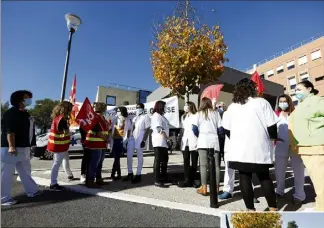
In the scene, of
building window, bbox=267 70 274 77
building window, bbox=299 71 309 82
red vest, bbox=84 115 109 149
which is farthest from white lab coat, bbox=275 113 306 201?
building window, bbox=267 70 274 77

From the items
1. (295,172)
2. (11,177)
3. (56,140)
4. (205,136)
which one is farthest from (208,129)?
(11,177)

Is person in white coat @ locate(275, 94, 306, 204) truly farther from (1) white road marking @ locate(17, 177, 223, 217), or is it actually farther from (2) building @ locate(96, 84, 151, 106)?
(2) building @ locate(96, 84, 151, 106)

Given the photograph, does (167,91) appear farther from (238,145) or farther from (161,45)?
(238,145)

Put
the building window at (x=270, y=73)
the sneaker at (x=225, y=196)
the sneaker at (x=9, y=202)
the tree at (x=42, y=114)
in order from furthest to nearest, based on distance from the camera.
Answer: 1. the building window at (x=270, y=73)
2. the tree at (x=42, y=114)
3. the sneaker at (x=225, y=196)
4. the sneaker at (x=9, y=202)

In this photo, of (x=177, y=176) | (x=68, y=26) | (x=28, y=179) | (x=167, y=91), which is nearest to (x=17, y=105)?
(x=28, y=179)

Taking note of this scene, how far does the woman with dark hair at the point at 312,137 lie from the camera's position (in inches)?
132

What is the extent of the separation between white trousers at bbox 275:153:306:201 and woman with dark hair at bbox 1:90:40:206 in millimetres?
4405

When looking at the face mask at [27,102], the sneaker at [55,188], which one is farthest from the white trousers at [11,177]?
the face mask at [27,102]

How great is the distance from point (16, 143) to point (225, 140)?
3.76 metres

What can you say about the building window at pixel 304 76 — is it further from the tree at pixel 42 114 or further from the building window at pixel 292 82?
the tree at pixel 42 114

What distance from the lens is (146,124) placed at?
6.53 meters

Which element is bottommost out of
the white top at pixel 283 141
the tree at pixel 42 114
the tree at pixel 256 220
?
the tree at pixel 256 220

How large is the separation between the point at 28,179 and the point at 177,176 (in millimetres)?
3692

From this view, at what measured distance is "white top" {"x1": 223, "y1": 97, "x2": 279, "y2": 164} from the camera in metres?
3.45
